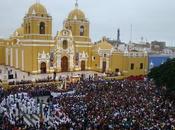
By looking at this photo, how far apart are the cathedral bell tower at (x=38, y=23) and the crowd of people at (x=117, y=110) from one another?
41.1 feet

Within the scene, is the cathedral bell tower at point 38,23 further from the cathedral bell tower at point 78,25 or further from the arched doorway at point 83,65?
the arched doorway at point 83,65

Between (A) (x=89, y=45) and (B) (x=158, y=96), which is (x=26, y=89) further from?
(A) (x=89, y=45)

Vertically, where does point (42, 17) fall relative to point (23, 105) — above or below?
above

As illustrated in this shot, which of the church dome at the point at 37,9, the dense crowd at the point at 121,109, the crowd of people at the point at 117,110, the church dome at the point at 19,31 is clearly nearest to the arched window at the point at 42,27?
the church dome at the point at 37,9

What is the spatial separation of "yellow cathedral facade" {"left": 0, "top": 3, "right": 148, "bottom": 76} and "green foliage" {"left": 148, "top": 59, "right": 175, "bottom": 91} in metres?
15.0

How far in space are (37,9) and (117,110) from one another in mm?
22881

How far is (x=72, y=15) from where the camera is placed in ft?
144

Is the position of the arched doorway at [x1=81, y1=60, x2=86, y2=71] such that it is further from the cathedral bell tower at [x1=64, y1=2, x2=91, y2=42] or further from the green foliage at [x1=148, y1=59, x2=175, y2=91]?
the green foliage at [x1=148, y1=59, x2=175, y2=91]

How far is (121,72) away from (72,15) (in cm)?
1009

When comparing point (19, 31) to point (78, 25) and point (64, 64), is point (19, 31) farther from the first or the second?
point (64, 64)

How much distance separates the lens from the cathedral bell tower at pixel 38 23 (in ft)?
128

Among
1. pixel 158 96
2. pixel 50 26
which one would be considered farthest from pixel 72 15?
pixel 158 96

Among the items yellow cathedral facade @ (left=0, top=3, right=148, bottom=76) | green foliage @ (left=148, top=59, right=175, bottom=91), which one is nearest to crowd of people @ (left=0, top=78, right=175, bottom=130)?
green foliage @ (left=148, top=59, right=175, bottom=91)

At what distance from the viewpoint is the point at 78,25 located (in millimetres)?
43750
